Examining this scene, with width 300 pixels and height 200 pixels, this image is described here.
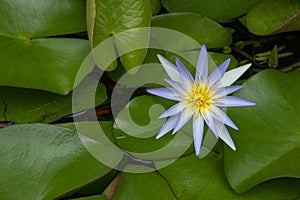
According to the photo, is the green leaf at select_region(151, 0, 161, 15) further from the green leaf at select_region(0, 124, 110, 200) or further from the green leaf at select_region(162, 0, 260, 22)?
the green leaf at select_region(0, 124, 110, 200)

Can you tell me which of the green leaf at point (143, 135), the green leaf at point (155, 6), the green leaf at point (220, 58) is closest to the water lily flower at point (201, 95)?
the green leaf at point (143, 135)

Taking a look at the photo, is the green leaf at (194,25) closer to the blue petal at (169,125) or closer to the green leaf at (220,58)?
the green leaf at (220,58)

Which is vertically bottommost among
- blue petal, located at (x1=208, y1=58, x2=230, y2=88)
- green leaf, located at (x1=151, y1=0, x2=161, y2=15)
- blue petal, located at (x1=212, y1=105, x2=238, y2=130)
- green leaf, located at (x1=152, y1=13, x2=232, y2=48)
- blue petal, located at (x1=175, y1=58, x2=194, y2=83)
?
blue petal, located at (x1=212, y1=105, x2=238, y2=130)

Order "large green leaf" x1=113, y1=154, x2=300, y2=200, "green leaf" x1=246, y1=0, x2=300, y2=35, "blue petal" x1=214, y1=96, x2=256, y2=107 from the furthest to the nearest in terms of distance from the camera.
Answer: "green leaf" x1=246, y1=0, x2=300, y2=35, "large green leaf" x1=113, y1=154, x2=300, y2=200, "blue petal" x1=214, y1=96, x2=256, y2=107

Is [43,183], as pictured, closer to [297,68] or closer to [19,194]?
[19,194]

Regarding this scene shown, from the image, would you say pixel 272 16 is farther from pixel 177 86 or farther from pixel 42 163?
pixel 42 163

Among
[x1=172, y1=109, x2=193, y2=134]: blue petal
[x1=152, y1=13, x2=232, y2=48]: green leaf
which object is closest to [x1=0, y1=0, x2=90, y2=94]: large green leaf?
[x1=152, y1=13, x2=232, y2=48]: green leaf

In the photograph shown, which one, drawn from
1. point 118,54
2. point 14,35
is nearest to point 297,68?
point 118,54
